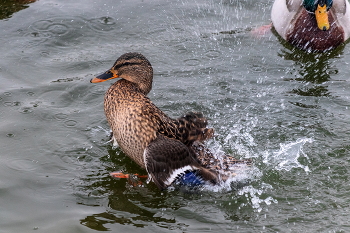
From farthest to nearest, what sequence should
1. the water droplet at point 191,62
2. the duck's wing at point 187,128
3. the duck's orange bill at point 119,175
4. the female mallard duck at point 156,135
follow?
the water droplet at point 191,62, the duck's orange bill at point 119,175, the duck's wing at point 187,128, the female mallard duck at point 156,135

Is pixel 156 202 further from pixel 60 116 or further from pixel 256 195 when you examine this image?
pixel 60 116

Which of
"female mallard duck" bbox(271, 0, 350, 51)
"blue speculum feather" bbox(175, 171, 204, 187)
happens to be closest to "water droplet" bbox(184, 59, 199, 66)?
"female mallard duck" bbox(271, 0, 350, 51)

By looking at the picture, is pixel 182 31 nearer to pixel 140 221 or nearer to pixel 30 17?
pixel 30 17

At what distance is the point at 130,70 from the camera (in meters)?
4.65

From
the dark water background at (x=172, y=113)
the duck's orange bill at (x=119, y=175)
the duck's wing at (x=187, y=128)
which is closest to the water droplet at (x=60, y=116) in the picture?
the dark water background at (x=172, y=113)

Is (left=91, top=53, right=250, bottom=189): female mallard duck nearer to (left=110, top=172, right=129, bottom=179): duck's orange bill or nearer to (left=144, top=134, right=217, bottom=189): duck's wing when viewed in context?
(left=144, top=134, right=217, bottom=189): duck's wing

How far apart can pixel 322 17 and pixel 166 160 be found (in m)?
4.37

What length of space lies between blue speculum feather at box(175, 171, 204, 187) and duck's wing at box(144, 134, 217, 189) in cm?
4

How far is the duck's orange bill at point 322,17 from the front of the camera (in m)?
7.36

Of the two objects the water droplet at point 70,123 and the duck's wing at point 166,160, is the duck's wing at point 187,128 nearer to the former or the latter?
the duck's wing at point 166,160

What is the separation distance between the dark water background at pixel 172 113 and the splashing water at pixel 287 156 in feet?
0.04

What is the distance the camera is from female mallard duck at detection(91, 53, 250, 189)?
416 centimetres

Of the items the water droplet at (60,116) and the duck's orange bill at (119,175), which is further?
the water droplet at (60,116)

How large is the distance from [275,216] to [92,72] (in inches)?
126
